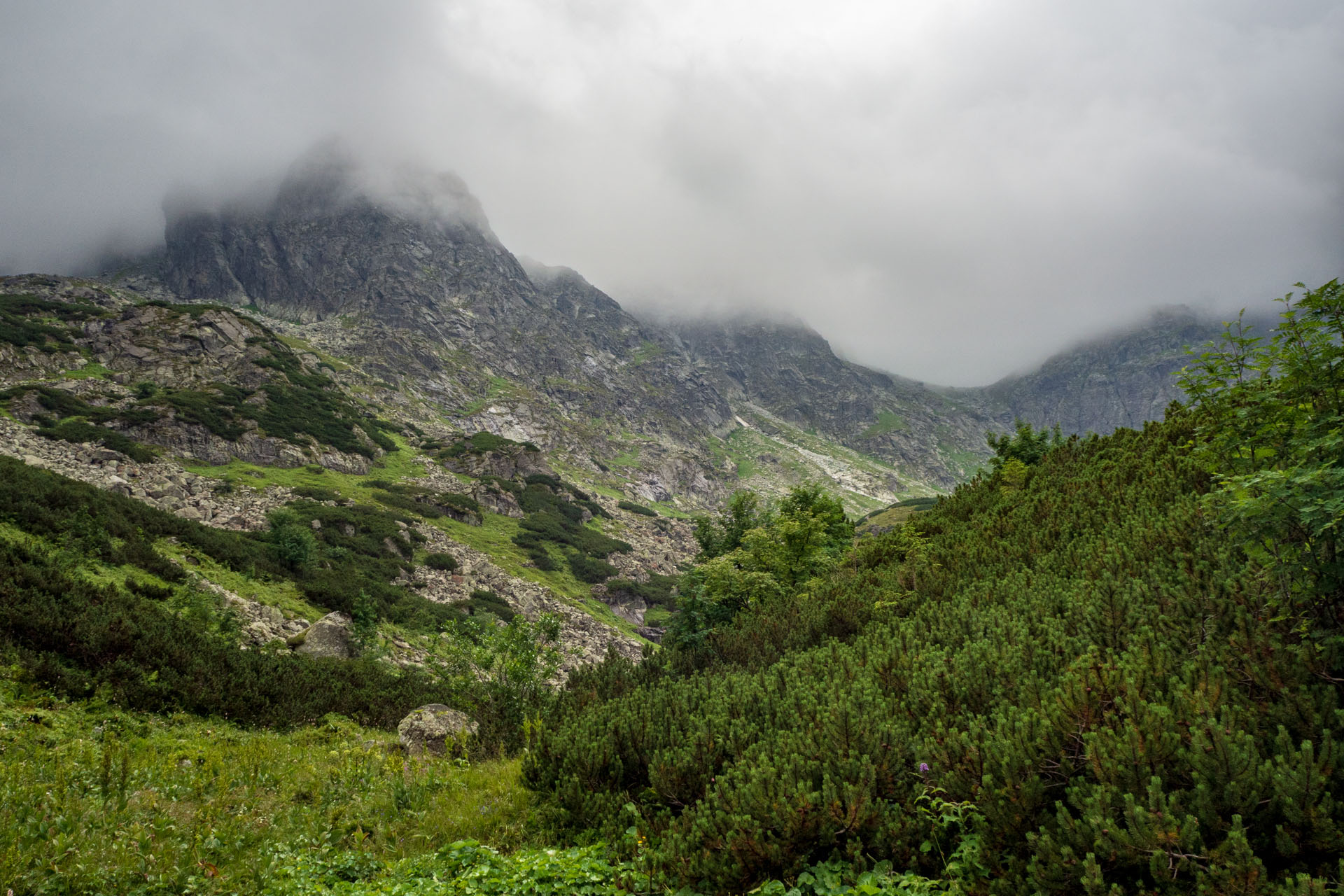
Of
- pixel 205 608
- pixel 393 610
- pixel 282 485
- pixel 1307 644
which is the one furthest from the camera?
pixel 282 485

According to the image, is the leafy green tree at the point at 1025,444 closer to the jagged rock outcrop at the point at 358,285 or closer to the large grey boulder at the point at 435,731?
the large grey boulder at the point at 435,731

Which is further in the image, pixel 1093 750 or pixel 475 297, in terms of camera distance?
pixel 475 297

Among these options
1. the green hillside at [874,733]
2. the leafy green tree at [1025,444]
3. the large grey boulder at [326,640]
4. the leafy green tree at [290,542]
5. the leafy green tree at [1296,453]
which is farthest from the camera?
the leafy green tree at [290,542]

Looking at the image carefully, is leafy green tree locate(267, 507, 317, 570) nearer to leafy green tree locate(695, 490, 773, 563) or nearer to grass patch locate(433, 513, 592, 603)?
grass patch locate(433, 513, 592, 603)

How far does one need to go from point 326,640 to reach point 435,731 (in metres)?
10.4

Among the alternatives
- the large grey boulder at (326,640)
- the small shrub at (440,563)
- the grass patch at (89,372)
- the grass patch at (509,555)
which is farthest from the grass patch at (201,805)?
the grass patch at (89,372)

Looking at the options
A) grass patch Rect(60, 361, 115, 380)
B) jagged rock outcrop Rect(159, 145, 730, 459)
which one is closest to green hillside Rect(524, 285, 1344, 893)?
grass patch Rect(60, 361, 115, 380)

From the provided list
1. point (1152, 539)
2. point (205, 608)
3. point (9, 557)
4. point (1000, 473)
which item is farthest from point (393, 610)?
point (1152, 539)

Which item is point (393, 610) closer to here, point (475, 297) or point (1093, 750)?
point (1093, 750)

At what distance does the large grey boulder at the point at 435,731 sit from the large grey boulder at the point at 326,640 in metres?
8.45

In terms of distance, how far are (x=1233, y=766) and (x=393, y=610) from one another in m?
30.7

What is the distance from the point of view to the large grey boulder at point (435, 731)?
10706 millimetres

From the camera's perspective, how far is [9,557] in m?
12.9

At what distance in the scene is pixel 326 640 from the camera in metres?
18.7
